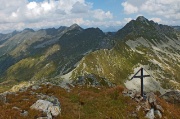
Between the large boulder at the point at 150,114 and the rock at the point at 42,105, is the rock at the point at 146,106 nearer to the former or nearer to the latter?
the large boulder at the point at 150,114

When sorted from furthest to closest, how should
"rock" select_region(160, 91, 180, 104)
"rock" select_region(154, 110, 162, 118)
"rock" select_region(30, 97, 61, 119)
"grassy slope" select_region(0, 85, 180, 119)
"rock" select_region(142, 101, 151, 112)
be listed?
"rock" select_region(160, 91, 180, 104)
"rock" select_region(142, 101, 151, 112)
"rock" select_region(154, 110, 162, 118)
"grassy slope" select_region(0, 85, 180, 119)
"rock" select_region(30, 97, 61, 119)

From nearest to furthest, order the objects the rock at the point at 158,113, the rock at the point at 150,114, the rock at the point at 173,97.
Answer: the rock at the point at 150,114, the rock at the point at 158,113, the rock at the point at 173,97

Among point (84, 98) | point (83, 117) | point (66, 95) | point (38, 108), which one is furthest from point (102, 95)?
point (38, 108)

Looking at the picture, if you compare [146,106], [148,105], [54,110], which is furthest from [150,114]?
[54,110]

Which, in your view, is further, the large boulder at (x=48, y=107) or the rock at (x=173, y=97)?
the rock at (x=173, y=97)

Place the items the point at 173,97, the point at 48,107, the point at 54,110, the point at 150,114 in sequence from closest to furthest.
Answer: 1. the point at 54,110
2. the point at 48,107
3. the point at 150,114
4. the point at 173,97

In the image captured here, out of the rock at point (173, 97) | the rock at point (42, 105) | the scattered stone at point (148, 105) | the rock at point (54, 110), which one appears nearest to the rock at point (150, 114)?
the scattered stone at point (148, 105)

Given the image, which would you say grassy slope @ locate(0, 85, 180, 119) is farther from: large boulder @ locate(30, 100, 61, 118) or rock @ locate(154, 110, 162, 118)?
rock @ locate(154, 110, 162, 118)

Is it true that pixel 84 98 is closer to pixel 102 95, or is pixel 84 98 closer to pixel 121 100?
pixel 102 95

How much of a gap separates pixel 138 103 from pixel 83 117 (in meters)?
Answer: 7.46

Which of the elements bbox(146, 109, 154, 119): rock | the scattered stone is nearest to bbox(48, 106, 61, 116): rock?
the scattered stone

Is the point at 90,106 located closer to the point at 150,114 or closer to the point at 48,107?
the point at 48,107

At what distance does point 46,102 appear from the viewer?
2647 cm

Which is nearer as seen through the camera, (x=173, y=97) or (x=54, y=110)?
(x=54, y=110)
